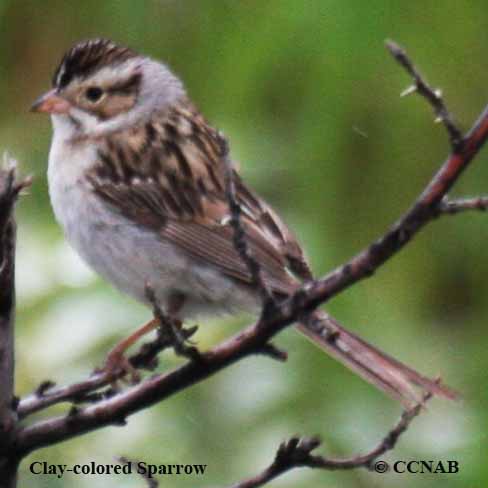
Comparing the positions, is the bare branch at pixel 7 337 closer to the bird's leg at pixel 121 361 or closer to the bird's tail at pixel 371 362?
the bird's leg at pixel 121 361

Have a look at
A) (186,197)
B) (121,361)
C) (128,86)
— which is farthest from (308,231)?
(121,361)

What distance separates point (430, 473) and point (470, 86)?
3.98ft

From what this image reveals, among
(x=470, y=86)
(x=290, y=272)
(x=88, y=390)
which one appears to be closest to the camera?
(x=88, y=390)

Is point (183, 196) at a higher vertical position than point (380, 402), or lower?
higher

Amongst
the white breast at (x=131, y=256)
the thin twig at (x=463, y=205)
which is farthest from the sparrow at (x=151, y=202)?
the thin twig at (x=463, y=205)

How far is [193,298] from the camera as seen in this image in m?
3.87

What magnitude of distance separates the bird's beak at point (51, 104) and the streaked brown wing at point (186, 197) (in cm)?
16

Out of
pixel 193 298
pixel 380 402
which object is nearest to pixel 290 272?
pixel 193 298

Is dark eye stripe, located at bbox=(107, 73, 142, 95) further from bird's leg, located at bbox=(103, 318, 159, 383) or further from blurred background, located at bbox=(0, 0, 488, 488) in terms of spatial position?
bird's leg, located at bbox=(103, 318, 159, 383)

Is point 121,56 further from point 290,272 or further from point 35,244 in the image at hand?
point 290,272

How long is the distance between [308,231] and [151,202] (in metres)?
0.48

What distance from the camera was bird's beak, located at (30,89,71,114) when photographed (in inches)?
165

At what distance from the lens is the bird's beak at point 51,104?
420cm

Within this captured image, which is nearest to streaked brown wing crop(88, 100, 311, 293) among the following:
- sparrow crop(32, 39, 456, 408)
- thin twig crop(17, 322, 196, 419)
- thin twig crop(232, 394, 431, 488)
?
sparrow crop(32, 39, 456, 408)
